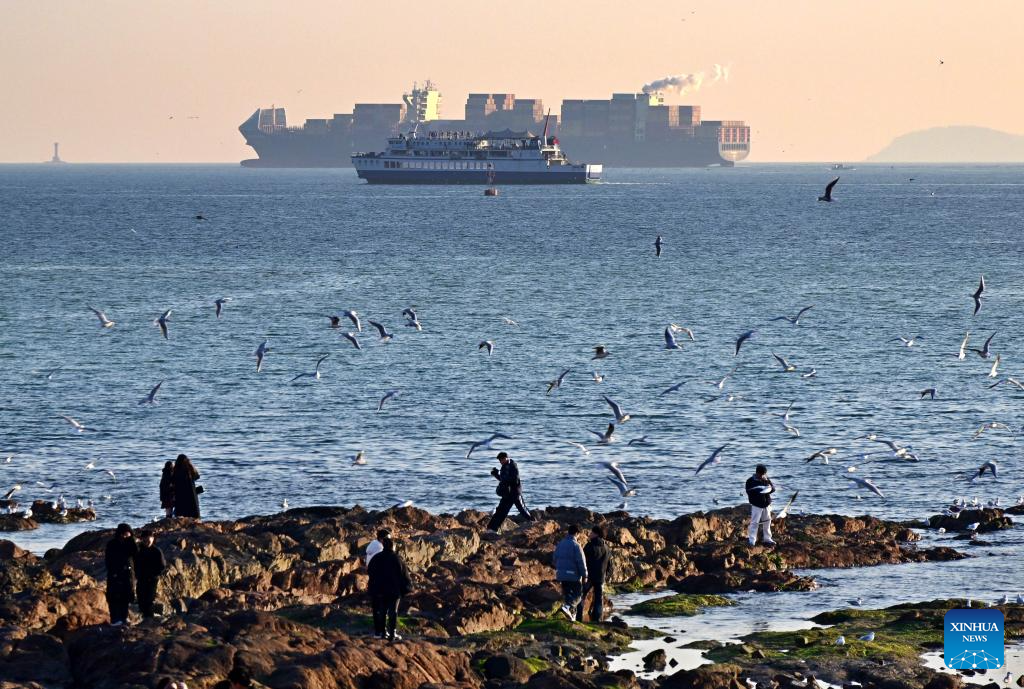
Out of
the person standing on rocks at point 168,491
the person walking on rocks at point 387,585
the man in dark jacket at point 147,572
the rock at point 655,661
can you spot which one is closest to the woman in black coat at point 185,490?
the person standing on rocks at point 168,491

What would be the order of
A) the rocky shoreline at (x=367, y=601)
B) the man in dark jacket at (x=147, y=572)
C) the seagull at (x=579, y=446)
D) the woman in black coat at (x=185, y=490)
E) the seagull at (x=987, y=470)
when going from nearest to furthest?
the rocky shoreline at (x=367, y=601) < the man in dark jacket at (x=147, y=572) < the woman in black coat at (x=185, y=490) < the seagull at (x=987, y=470) < the seagull at (x=579, y=446)

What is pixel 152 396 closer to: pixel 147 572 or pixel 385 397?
pixel 385 397

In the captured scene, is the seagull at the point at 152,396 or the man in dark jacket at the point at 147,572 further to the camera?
the seagull at the point at 152,396

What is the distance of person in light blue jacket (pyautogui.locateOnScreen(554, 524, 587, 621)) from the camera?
18641 mm

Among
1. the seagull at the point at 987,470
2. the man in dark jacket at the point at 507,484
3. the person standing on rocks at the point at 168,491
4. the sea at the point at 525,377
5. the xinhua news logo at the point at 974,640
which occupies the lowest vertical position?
the sea at the point at 525,377

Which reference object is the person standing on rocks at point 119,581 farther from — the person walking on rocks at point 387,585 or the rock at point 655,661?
the rock at point 655,661

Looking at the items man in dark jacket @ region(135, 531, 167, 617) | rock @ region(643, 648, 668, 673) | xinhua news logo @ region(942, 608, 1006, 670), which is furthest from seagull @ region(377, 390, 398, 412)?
rock @ region(643, 648, 668, 673)

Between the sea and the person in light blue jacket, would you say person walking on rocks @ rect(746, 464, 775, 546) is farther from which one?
the person in light blue jacket

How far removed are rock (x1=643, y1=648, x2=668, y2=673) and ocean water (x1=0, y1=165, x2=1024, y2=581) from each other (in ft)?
22.0

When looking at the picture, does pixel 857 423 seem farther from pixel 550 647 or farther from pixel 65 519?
pixel 550 647

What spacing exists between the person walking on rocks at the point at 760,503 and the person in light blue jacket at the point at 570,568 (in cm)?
423

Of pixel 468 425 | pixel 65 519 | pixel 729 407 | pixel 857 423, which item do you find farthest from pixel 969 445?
pixel 65 519

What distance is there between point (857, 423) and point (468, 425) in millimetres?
9902

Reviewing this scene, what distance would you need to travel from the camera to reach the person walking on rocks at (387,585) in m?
16.9
